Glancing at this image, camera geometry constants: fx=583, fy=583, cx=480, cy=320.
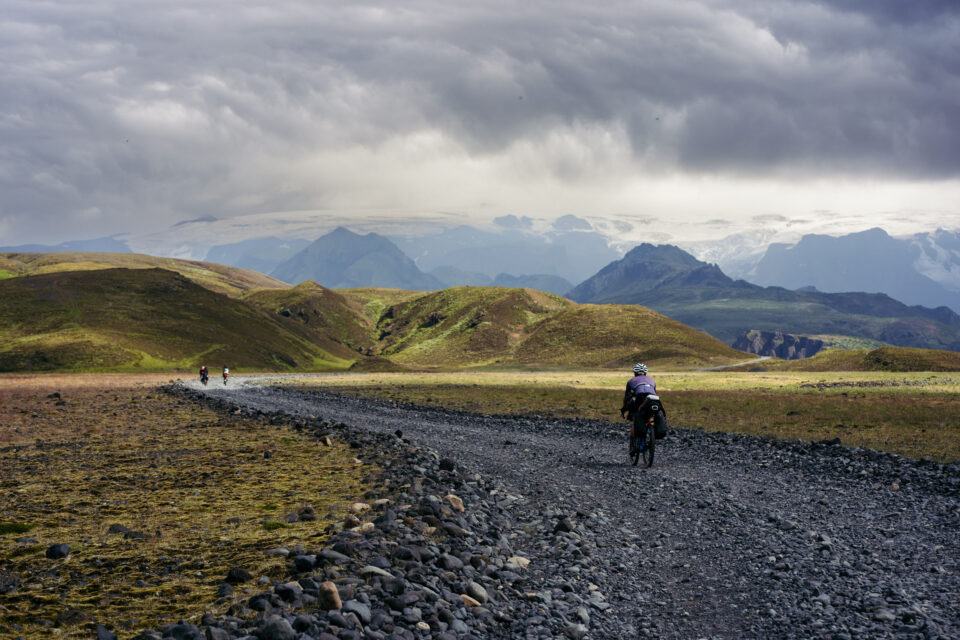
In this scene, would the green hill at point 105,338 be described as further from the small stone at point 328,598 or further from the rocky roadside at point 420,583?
the small stone at point 328,598

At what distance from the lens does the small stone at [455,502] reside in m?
14.2

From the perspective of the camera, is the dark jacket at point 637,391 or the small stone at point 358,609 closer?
the small stone at point 358,609

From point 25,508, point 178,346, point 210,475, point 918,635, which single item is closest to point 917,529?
point 918,635

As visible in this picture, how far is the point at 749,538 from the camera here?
1337 cm

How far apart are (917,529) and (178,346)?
188 m

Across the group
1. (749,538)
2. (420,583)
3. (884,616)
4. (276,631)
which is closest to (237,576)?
(276,631)

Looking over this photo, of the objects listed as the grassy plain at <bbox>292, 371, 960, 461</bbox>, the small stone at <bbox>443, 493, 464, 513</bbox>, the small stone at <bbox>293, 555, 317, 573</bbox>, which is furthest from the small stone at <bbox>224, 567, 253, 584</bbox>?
the grassy plain at <bbox>292, 371, 960, 461</bbox>

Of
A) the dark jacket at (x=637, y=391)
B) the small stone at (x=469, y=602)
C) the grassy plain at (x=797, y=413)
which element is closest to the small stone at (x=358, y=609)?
the small stone at (x=469, y=602)

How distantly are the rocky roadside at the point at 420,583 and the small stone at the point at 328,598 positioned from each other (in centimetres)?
1

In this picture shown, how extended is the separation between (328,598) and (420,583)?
5.96ft

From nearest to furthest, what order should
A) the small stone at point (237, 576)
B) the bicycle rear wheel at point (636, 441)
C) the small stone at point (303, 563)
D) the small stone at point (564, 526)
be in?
the small stone at point (237, 576) → the small stone at point (303, 563) → the small stone at point (564, 526) → the bicycle rear wheel at point (636, 441)

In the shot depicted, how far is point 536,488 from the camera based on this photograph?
1842 centimetres

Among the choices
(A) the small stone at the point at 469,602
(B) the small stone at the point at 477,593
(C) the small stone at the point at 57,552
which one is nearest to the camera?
(A) the small stone at the point at 469,602

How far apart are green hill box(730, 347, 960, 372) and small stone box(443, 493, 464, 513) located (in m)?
146
